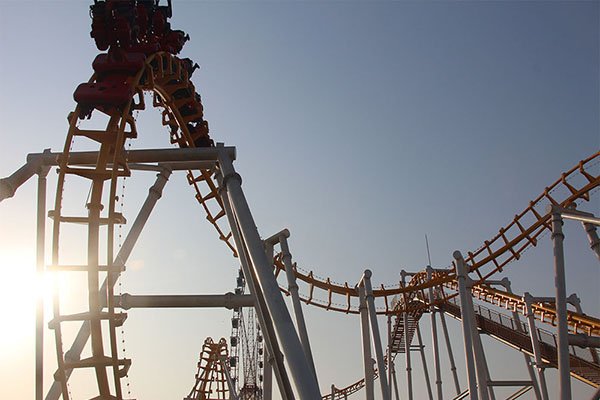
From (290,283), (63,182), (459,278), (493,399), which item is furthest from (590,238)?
(63,182)

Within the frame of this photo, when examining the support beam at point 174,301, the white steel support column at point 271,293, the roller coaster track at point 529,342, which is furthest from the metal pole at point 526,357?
the white steel support column at point 271,293

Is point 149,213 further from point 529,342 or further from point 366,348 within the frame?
point 529,342

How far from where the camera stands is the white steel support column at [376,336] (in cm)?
1154

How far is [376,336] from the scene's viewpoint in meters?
12.0

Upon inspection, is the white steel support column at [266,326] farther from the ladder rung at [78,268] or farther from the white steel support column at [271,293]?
the ladder rung at [78,268]

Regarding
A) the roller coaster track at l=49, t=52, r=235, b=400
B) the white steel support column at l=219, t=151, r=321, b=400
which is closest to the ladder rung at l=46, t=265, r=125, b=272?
the roller coaster track at l=49, t=52, r=235, b=400

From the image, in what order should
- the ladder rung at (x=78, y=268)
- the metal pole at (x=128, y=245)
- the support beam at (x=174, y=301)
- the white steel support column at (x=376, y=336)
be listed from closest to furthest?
1. the ladder rung at (x=78, y=268)
2. the metal pole at (x=128, y=245)
3. the support beam at (x=174, y=301)
4. the white steel support column at (x=376, y=336)

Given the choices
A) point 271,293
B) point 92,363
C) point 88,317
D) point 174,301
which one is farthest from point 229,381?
point 271,293

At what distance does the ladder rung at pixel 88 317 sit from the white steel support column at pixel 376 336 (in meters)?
6.76

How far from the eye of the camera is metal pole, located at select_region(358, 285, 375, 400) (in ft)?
39.7

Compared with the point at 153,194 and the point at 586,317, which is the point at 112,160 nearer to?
the point at 153,194

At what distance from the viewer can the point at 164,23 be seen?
26.1ft

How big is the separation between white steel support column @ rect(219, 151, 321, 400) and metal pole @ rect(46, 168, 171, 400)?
2.23m

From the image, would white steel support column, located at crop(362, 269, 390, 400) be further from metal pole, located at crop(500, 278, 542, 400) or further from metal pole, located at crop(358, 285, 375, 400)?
metal pole, located at crop(500, 278, 542, 400)
